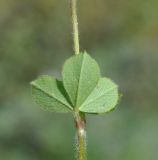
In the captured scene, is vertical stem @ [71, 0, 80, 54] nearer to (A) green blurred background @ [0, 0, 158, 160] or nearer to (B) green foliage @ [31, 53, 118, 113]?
(B) green foliage @ [31, 53, 118, 113]

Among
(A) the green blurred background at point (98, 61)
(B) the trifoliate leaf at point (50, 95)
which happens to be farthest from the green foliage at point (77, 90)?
(A) the green blurred background at point (98, 61)

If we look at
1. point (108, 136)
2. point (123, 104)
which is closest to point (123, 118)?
point (108, 136)

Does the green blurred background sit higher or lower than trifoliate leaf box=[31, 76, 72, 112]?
higher

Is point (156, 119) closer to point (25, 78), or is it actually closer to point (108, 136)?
point (108, 136)

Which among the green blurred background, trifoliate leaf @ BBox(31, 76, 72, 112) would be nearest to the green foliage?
trifoliate leaf @ BBox(31, 76, 72, 112)

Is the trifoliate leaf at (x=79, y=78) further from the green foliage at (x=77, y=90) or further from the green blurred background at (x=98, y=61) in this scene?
the green blurred background at (x=98, y=61)

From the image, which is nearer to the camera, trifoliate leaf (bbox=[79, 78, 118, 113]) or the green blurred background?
trifoliate leaf (bbox=[79, 78, 118, 113])
